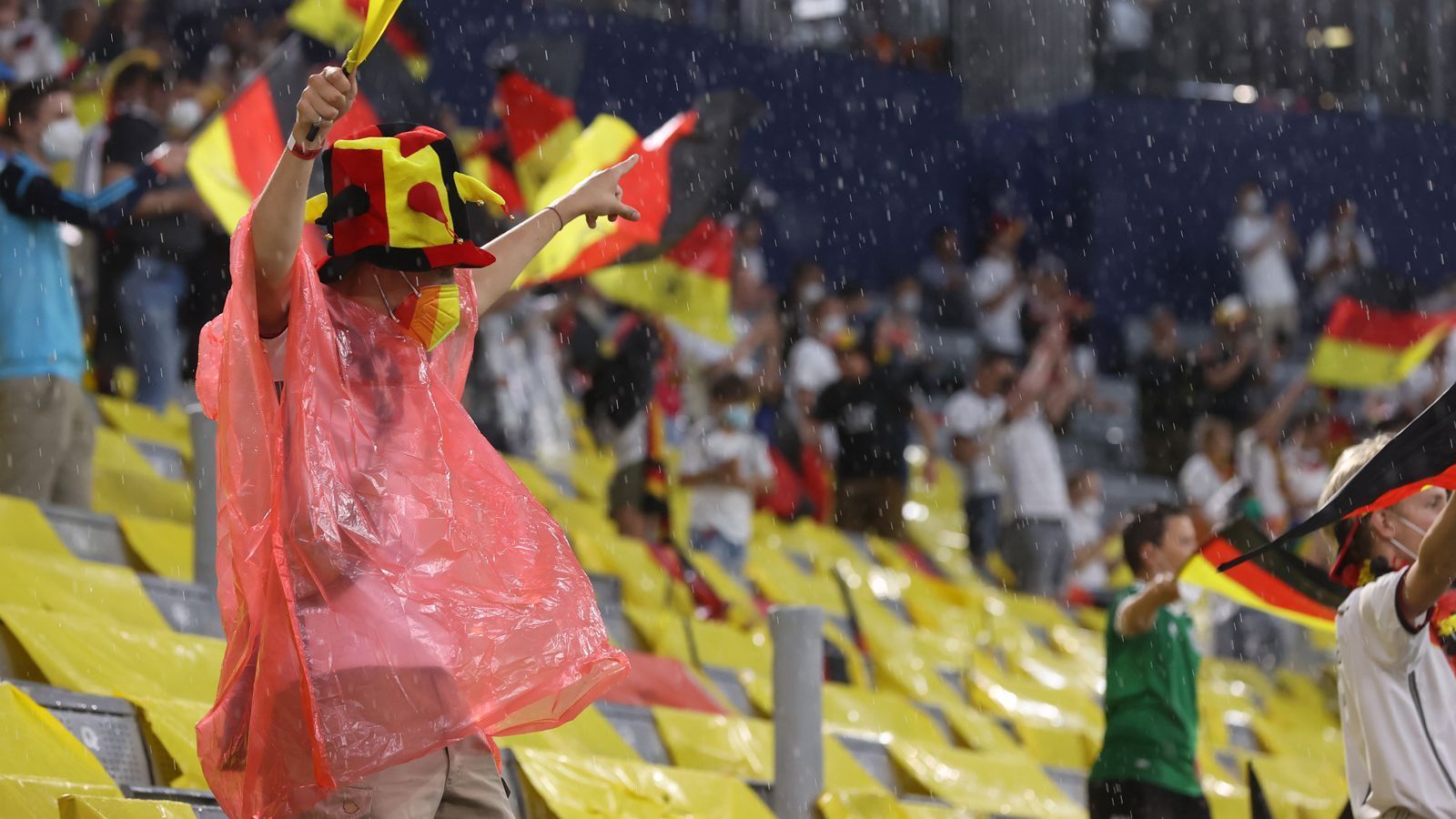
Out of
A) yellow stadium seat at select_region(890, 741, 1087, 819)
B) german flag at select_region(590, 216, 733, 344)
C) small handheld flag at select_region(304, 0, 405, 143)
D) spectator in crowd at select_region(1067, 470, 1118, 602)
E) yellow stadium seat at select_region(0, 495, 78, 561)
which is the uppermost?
small handheld flag at select_region(304, 0, 405, 143)

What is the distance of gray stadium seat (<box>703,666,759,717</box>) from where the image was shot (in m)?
8.20

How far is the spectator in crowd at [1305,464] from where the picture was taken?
12.9 meters

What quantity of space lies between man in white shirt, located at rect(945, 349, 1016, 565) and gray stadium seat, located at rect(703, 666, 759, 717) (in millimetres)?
4137

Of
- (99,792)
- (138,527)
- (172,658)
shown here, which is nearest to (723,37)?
(138,527)

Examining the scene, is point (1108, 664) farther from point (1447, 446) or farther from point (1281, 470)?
point (1281, 470)

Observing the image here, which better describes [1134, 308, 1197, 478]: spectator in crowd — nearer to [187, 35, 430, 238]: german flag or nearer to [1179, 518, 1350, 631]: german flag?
[187, 35, 430, 238]: german flag

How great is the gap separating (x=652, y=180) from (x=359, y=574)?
4438 millimetres

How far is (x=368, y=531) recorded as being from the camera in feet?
9.98

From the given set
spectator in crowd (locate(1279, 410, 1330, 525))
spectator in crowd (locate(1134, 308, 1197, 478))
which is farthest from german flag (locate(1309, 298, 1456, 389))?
spectator in crowd (locate(1279, 410, 1330, 525))

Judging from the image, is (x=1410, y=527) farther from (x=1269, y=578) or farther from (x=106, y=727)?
(x=106, y=727)

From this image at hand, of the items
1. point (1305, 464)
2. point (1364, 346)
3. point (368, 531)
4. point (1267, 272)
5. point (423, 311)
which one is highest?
point (423, 311)

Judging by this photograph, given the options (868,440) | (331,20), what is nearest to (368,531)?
(331,20)

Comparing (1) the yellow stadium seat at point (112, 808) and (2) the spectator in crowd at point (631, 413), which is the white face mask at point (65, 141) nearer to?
(2) the spectator in crowd at point (631, 413)

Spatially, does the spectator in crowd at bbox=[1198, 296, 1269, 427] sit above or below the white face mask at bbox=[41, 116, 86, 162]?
below
